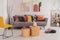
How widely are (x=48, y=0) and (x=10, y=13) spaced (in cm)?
230

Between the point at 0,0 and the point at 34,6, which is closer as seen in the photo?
the point at 0,0

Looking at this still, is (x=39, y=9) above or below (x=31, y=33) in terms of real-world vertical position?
above

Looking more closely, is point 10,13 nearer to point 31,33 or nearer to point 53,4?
point 53,4

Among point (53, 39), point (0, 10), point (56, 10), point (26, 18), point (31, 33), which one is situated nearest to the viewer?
point (53, 39)

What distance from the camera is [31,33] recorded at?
435 cm

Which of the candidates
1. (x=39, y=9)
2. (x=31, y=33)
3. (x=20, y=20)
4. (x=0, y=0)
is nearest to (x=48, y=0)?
(x=39, y=9)

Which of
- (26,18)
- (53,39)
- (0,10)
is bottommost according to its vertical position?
(53,39)

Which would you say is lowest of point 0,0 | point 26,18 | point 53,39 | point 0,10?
point 53,39

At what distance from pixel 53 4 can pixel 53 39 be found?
197 inches

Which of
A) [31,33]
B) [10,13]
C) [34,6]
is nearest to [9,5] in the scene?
[10,13]

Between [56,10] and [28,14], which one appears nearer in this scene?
[28,14]

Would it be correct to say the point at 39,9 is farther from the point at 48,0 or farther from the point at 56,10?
the point at 56,10

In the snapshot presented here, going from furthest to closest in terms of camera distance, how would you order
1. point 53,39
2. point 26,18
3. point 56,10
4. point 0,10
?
point 56,10
point 26,18
point 0,10
point 53,39

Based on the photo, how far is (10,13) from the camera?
7.63 metres
